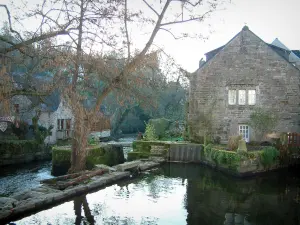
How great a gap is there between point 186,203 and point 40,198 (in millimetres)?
5600

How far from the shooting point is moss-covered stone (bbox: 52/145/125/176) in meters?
17.9

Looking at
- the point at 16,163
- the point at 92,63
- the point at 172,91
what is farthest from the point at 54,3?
the point at 172,91

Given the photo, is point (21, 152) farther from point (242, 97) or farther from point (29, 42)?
point (242, 97)

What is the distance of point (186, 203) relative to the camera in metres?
11.9

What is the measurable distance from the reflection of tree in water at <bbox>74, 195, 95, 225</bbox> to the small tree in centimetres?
1406

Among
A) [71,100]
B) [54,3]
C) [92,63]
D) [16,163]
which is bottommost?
[16,163]

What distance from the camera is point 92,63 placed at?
38.1ft

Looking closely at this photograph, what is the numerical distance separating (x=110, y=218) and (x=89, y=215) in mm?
863

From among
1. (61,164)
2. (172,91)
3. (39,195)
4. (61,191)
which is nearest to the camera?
(39,195)

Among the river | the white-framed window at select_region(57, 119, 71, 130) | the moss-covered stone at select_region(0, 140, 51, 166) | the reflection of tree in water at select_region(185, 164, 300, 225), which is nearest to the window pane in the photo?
the reflection of tree in water at select_region(185, 164, 300, 225)

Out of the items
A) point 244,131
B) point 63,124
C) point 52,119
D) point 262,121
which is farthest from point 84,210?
point 63,124

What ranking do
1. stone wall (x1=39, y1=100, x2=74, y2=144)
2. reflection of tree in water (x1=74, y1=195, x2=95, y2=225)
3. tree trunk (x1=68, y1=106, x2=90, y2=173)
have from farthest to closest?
stone wall (x1=39, y1=100, x2=74, y2=144) → tree trunk (x1=68, y1=106, x2=90, y2=173) → reflection of tree in water (x1=74, y1=195, x2=95, y2=225)

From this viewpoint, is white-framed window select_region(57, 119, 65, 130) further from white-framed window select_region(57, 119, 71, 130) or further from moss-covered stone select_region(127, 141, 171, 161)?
moss-covered stone select_region(127, 141, 171, 161)

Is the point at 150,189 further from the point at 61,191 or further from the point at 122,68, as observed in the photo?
the point at 122,68
